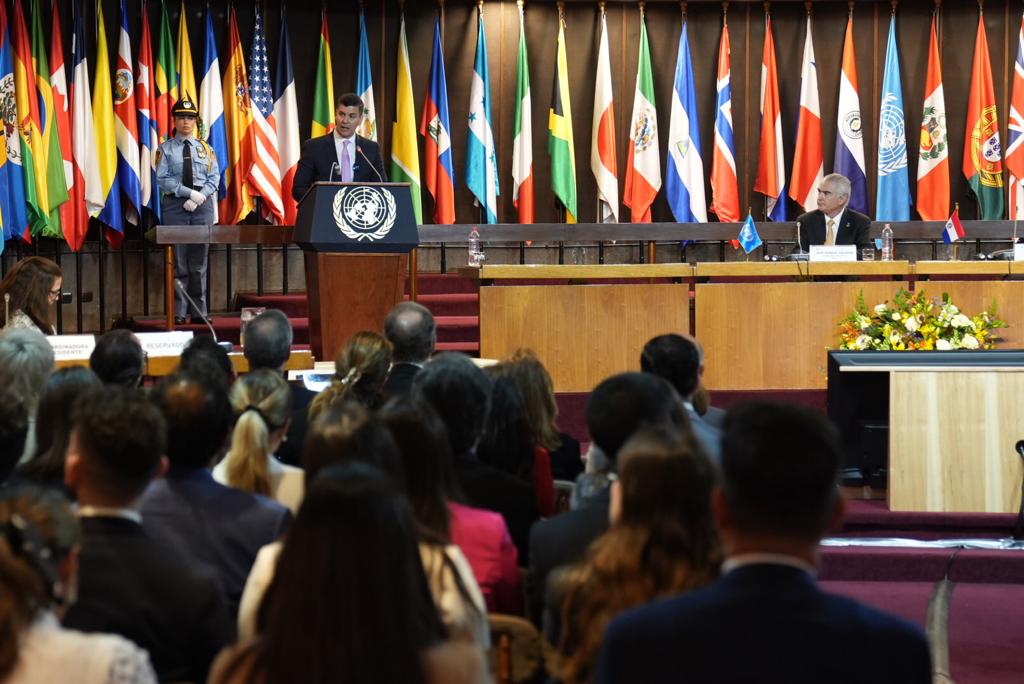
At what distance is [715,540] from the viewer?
82.0 inches

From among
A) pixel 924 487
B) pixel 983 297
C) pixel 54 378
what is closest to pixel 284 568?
pixel 54 378

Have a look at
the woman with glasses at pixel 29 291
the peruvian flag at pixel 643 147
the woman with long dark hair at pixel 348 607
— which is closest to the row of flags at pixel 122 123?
the peruvian flag at pixel 643 147

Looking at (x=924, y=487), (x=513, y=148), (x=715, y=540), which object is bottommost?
(x=924, y=487)

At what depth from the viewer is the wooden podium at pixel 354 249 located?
6.69 meters

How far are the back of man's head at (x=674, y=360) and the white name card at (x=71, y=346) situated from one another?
2.47 metres

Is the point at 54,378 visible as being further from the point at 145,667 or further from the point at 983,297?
the point at 983,297

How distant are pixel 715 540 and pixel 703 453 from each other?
0.47ft

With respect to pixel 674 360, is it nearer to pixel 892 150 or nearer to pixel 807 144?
pixel 807 144

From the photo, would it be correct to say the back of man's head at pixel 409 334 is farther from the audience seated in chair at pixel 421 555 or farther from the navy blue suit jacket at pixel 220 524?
the audience seated in chair at pixel 421 555

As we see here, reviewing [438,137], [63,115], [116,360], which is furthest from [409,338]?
[438,137]

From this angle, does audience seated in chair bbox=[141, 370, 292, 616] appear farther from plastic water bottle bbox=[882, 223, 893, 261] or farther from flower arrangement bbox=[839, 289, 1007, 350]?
plastic water bottle bbox=[882, 223, 893, 261]

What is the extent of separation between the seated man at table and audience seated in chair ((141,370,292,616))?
6.20 m

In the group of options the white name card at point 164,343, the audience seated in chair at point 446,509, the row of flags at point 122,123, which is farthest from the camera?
the row of flags at point 122,123

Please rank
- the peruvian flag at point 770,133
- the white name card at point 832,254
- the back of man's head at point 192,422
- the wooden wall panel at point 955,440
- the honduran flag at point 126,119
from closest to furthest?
the back of man's head at point 192,422
the wooden wall panel at point 955,440
the white name card at point 832,254
the honduran flag at point 126,119
the peruvian flag at point 770,133
